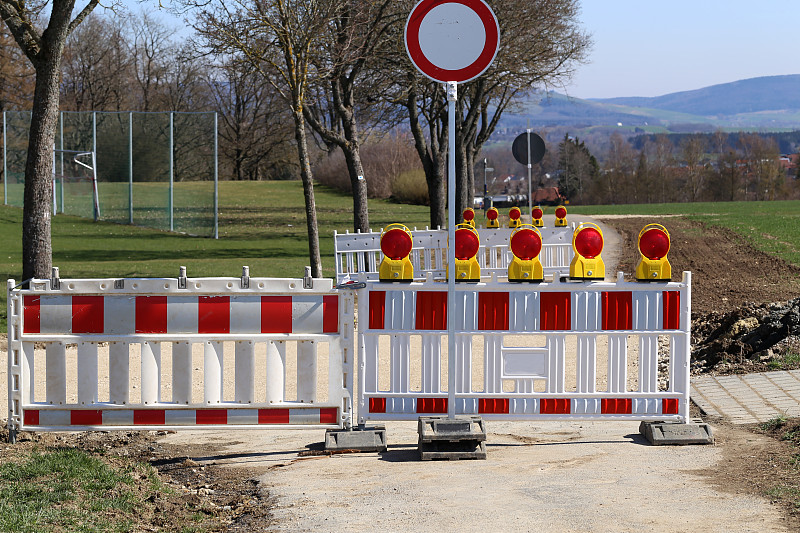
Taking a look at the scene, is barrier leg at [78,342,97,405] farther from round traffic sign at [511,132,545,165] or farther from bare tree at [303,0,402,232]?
round traffic sign at [511,132,545,165]

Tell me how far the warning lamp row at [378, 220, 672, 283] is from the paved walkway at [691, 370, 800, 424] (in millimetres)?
1521

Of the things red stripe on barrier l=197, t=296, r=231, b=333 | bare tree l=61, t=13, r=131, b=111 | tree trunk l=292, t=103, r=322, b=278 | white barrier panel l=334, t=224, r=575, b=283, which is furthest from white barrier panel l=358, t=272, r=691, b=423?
bare tree l=61, t=13, r=131, b=111

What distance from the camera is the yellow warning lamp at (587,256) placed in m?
7.21

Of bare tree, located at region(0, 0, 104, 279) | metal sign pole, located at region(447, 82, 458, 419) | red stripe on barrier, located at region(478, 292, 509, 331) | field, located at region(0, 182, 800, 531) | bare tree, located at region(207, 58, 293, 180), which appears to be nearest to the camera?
field, located at region(0, 182, 800, 531)

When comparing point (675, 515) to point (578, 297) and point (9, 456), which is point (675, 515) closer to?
point (578, 297)

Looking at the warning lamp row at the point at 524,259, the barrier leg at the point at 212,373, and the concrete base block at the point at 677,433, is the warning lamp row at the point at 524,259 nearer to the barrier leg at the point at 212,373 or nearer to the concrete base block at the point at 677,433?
the concrete base block at the point at 677,433

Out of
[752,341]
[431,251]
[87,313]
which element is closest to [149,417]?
[87,313]

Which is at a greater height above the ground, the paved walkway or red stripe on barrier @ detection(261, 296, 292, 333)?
red stripe on barrier @ detection(261, 296, 292, 333)

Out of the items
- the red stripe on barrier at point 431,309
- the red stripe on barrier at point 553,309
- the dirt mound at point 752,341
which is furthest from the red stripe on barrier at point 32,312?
the dirt mound at point 752,341

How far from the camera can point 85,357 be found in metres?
7.00

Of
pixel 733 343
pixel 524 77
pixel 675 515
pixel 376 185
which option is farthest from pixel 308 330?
pixel 376 185

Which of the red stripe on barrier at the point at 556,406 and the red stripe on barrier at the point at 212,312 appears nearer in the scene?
the red stripe on barrier at the point at 212,312

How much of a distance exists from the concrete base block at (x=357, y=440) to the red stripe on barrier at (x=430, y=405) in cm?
32

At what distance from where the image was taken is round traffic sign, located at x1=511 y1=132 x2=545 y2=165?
23406 millimetres
